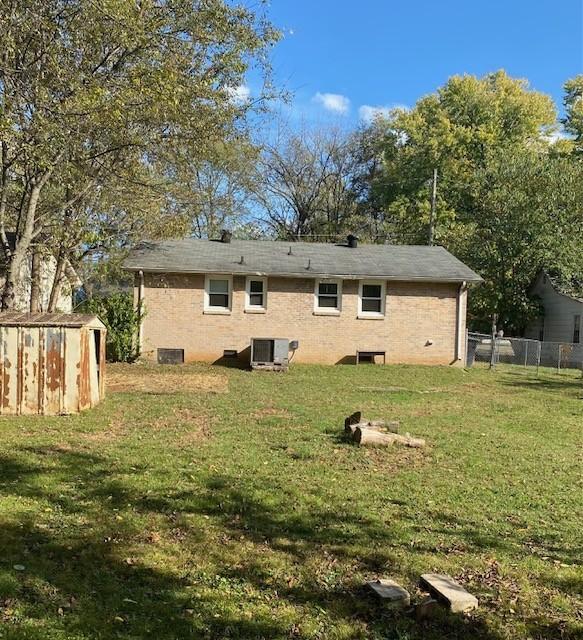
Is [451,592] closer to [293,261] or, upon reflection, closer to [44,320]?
[44,320]

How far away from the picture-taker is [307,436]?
26.4 feet

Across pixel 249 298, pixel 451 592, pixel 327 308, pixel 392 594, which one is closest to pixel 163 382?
pixel 249 298

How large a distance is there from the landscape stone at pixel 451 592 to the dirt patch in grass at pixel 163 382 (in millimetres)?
8818

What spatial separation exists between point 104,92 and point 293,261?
10908 mm

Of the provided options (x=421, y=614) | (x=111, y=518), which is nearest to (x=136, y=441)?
(x=111, y=518)

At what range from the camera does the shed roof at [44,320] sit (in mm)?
8789

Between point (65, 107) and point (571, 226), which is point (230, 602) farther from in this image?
point (571, 226)

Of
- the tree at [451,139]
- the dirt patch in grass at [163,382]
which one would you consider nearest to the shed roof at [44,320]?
the dirt patch in grass at [163,382]

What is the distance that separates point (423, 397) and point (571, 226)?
18638mm

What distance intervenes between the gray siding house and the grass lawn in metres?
16.5

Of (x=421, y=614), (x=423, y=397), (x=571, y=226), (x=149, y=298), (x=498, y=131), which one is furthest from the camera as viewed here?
(x=498, y=131)

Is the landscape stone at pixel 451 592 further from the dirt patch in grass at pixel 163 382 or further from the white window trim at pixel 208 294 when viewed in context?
the white window trim at pixel 208 294

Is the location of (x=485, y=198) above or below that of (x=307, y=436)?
above

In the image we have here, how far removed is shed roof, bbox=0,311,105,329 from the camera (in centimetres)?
879
